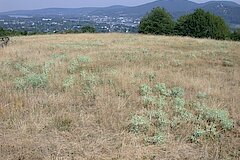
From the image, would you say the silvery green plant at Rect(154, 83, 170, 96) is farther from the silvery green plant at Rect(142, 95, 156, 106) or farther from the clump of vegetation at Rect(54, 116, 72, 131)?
the clump of vegetation at Rect(54, 116, 72, 131)

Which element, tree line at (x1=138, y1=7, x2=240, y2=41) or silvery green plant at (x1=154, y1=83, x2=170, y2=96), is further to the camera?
tree line at (x1=138, y1=7, x2=240, y2=41)

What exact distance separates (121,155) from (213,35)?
5570 centimetres

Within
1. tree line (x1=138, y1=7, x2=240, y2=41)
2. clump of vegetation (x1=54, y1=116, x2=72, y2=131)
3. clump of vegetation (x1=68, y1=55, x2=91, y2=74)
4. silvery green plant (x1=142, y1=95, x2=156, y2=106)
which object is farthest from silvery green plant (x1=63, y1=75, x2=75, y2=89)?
tree line (x1=138, y1=7, x2=240, y2=41)

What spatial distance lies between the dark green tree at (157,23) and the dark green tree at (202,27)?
2.38 metres

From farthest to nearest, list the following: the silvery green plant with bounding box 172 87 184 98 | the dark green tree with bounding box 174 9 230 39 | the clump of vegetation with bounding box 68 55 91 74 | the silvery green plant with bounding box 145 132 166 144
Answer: the dark green tree with bounding box 174 9 230 39 → the clump of vegetation with bounding box 68 55 91 74 → the silvery green plant with bounding box 172 87 184 98 → the silvery green plant with bounding box 145 132 166 144

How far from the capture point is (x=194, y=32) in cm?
5891

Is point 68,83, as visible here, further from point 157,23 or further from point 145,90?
point 157,23

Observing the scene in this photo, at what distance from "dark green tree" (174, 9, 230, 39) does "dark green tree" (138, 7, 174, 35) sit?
238 centimetres

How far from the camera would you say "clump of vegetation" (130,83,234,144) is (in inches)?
268

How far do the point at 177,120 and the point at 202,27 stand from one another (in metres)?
54.1

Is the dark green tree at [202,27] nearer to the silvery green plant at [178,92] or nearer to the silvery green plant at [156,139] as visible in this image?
the silvery green plant at [178,92]

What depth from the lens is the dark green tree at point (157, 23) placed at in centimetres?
6066

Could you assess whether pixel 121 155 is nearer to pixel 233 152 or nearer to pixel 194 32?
pixel 233 152

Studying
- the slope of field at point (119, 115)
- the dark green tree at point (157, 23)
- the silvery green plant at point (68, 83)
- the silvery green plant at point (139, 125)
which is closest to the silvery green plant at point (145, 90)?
the slope of field at point (119, 115)
